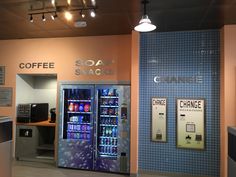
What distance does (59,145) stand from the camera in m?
4.97

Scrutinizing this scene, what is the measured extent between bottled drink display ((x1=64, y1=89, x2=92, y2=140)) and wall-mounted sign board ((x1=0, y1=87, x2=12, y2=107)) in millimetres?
1489

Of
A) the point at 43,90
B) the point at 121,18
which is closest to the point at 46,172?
the point at 43,90

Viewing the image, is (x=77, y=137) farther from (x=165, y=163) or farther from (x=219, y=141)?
(x=219, y=141)

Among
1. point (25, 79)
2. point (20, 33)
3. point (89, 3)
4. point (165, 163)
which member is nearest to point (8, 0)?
point (89, 3)

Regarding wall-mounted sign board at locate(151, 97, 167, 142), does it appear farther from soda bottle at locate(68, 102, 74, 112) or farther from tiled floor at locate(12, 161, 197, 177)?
soda bottle at locate(68, 102, 74, 112)

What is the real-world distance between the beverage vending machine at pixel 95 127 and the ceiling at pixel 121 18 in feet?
3.95

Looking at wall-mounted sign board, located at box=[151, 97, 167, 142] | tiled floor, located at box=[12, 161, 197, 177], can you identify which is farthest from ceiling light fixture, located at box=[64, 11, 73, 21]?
tiled floor, located at box=[12, 161, 197, 177]

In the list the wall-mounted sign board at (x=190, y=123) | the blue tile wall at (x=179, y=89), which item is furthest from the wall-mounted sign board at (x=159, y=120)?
the wall-mounted sign board at (x=190, y=123)

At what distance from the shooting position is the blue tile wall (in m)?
4.42

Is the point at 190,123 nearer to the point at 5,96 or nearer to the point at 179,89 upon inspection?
the point at 179,89

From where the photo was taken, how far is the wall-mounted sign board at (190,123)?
4.44 metres

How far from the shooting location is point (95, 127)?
4.79 meters

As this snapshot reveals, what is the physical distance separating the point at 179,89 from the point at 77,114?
2.24m

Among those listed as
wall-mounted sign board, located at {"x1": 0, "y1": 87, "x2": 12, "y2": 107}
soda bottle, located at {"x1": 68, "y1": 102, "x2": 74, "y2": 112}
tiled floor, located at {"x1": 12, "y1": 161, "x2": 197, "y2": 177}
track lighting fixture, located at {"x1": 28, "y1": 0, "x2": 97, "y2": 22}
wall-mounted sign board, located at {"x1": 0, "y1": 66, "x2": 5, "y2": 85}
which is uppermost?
track lighting fixture, located at {"x1": 28, "y1": 0, "x2": 97, "y2": 22}
